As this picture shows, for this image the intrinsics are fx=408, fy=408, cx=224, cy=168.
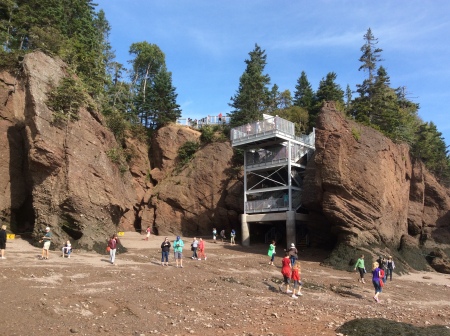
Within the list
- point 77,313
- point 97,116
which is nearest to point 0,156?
point 97,116

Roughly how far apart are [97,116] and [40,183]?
680 centimetres

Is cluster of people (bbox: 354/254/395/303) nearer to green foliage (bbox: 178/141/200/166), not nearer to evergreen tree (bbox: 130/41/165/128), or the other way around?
green foliage (bbox: 178/141/200/166)

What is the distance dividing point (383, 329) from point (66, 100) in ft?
69.7

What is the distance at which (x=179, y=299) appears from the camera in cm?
1420

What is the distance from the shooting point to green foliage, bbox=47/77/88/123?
24.5 meters

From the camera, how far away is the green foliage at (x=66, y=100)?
24.5m

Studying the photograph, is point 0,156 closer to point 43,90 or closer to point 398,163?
point 43,90

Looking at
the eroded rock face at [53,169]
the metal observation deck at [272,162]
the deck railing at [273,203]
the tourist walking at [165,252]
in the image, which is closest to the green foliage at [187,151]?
the metal observation deck at [272,162]

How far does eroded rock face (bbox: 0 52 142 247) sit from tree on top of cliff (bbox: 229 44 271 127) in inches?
853

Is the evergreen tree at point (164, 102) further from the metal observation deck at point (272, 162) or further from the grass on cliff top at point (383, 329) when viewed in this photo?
the grass on cliff top at point (383, 329)

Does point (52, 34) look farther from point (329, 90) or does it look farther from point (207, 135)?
point (329, 90)

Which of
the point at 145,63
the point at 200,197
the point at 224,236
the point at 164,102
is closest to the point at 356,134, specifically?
the point at 224,236

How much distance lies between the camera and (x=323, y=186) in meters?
28.7

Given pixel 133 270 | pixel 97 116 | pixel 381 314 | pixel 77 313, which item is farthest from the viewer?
pixel 97 116
